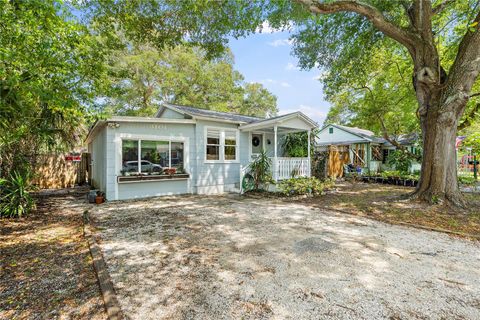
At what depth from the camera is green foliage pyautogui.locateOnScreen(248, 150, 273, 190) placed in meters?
9.32

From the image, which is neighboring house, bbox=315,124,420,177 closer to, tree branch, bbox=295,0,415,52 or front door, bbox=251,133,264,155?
front door, bbox=251,133,264,155

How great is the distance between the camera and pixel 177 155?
30.0 feet

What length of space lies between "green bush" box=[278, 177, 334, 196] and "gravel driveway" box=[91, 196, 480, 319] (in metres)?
3.34

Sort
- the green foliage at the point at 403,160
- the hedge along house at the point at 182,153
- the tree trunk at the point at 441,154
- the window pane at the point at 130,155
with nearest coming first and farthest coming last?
the tree trunk at the point at 441,154 → the hedge along house at the point at 182,153 → the window pane at the point at 130,155 → the green foliage at the point at 403,160

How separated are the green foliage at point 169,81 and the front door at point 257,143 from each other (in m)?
11.1

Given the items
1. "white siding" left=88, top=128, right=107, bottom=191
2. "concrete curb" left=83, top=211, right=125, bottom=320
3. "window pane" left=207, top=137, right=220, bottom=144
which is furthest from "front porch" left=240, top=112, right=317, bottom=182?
"concrete curb" left=83, top=211, right=125, bottom=320

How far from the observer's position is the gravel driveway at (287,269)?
7.34 feet

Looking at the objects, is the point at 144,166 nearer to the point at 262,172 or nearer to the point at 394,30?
the point at 262,172

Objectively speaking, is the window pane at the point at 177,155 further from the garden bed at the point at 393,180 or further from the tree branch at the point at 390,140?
the tree branch at the point at 390,140

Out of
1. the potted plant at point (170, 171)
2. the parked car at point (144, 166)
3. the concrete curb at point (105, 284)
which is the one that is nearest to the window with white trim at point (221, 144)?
the potted plant at point (170, 171)

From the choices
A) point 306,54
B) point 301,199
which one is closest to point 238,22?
point 306,54

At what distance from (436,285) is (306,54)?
1010 centimetres

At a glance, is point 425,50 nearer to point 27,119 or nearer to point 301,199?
point 301,199

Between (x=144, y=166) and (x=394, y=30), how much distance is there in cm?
921
